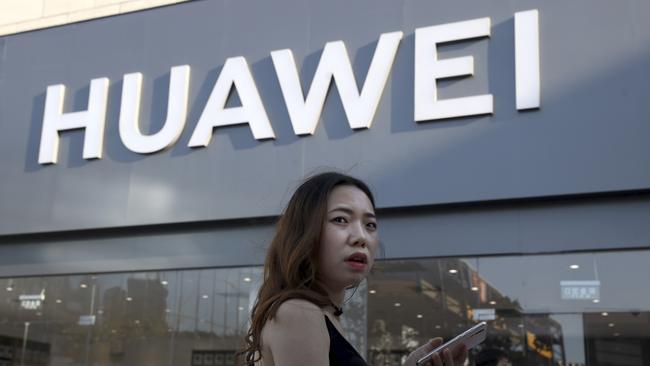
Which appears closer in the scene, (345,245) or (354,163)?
(345,245)

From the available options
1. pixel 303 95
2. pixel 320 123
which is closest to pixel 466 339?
pixel 320 123

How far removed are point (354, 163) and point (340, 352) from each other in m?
7.18

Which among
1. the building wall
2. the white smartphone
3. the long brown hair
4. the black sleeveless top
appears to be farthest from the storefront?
the black sleeveless top

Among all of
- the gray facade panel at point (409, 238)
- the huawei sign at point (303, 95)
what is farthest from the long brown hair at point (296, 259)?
the huawei sign at point (303, 95)

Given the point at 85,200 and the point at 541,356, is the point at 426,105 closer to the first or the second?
the point at 541,356

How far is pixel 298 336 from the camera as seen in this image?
1.58 m

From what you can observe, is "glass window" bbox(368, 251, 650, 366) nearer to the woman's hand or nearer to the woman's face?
the woman's hand

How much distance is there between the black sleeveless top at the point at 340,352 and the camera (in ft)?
5.33

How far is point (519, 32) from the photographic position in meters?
8.39

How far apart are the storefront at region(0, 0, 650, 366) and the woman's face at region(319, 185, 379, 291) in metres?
5.07

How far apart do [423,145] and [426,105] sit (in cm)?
46

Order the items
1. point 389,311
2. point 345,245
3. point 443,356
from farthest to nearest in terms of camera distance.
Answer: point 389,311
point 345,245
point 443,356

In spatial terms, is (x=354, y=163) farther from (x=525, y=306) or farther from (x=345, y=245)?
(x=345, y=245)

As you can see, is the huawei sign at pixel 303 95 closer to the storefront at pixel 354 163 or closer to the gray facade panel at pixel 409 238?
the storefront at pixel 354 163
